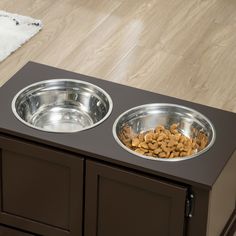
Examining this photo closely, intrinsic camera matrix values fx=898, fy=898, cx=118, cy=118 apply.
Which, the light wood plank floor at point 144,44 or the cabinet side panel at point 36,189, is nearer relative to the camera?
the cabinet side panel at point 36,189

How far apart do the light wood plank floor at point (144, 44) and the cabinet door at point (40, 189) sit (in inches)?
40.1

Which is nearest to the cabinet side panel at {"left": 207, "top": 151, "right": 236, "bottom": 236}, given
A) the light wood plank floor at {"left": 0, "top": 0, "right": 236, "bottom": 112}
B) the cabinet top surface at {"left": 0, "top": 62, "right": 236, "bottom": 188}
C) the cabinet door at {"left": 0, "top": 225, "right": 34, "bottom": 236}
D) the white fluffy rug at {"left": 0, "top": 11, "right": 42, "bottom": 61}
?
the cabinet top surface at {"left": 0, "top": 62, "right": 236, "bottom": 188}

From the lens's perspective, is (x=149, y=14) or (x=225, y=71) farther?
(x=149, y=14)

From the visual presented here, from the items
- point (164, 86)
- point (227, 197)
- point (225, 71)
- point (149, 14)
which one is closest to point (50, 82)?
point (227, 197)

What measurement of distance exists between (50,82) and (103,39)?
116cm

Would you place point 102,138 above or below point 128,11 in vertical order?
above

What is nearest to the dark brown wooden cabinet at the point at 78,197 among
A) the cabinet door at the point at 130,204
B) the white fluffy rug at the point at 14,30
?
the cabinet door at the point at 130,204

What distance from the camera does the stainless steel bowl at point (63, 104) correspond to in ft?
9.43

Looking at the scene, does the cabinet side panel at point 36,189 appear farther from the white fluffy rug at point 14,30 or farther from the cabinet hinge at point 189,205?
the white fluffy rug at point 14,30

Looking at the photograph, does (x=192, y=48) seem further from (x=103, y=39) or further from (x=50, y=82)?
(x=50, y=82)

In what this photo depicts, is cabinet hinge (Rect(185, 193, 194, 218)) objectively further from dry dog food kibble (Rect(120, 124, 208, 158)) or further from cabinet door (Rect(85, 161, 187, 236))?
dry dog food kibble (Rect(120, 124, 208, 158))

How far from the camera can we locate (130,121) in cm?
279

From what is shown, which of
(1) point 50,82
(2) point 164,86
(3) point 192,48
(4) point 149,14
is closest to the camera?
(1) point 50,82

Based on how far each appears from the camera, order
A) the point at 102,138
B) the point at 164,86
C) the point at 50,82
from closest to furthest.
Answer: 1. the point at 102,138
2. the point at 50,82
3. the point at 164,86
